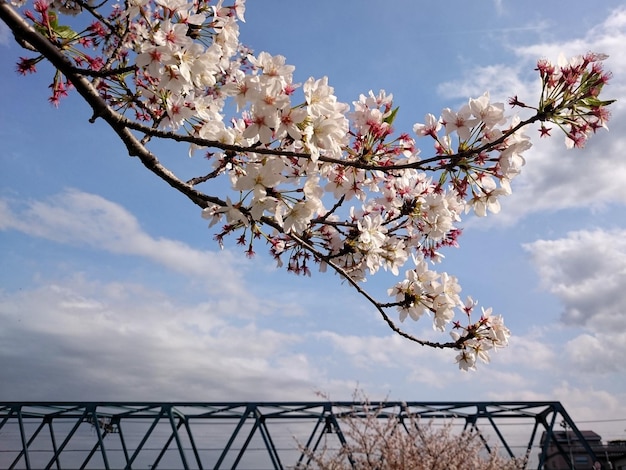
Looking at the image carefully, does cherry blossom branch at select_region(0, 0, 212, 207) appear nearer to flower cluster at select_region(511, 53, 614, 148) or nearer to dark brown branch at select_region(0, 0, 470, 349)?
dark brown branch at select_region(0, 0, 470, 349)

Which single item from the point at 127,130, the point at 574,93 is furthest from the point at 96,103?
the point at 574,93

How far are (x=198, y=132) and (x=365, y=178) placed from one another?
0.99m

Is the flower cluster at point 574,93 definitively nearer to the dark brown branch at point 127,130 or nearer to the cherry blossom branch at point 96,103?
the dark brown branch at point 127,130

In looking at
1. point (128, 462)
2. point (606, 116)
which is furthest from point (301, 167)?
point (128, 462)

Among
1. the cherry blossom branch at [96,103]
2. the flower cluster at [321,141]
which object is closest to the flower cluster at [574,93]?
the flower cluster at [321,141]

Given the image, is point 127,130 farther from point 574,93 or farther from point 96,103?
point 574,93

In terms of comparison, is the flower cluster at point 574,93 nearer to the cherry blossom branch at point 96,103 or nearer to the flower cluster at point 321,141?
the flower cluster at point 321,141

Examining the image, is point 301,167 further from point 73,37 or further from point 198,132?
point 73,37

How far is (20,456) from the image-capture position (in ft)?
44.1

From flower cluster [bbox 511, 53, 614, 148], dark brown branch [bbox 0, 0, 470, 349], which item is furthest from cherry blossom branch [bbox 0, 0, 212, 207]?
flower cluster [bbox 511, 53, 614, 148]

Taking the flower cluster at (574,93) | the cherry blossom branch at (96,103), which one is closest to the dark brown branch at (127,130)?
the cherry blossom branch at (96,103)

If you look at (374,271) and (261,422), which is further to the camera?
(261,422)

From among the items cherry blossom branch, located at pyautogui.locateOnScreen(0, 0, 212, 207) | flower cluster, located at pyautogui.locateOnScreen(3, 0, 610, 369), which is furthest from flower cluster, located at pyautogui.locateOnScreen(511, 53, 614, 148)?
cherry blossom branch, located at pyautogui.locateOnScreen(0, 0, 212, 207)

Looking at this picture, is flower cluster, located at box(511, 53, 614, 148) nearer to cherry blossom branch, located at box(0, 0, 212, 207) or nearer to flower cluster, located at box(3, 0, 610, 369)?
flower cluster, located at box(3, 0, 610, 369)
